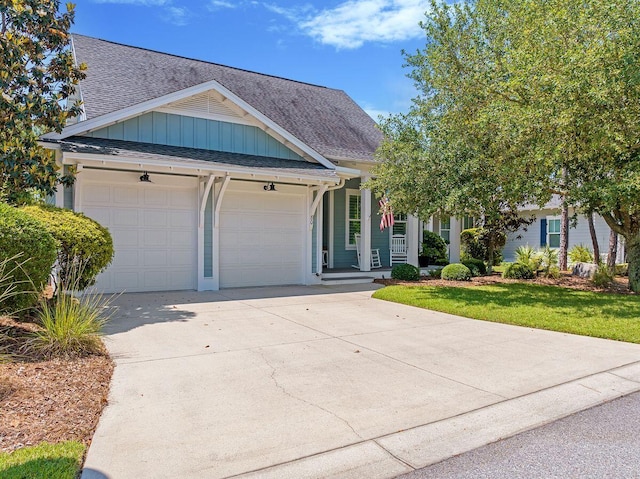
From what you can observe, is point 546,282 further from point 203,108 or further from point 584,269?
point 203,108

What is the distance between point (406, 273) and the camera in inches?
525

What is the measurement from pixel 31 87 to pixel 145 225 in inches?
140

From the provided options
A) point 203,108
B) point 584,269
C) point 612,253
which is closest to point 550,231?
point 612,253

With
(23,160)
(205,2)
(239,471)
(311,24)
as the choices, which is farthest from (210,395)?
(311,24)

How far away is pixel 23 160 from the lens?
329 inches

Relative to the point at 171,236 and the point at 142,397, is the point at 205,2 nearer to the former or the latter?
the point at 171,236

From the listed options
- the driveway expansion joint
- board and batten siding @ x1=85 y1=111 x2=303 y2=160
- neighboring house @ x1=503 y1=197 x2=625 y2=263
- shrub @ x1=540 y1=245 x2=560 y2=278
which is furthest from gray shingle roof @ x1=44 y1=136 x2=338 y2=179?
neighboring house @ x1=503 y1=197 x2=625 y2=263

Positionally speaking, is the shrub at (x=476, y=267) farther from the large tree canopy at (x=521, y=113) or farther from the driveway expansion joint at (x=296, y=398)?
the driveway expansion joint at (x=296, y=398)

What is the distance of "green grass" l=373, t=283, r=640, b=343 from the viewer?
7.19 meters

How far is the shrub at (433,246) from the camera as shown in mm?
18125

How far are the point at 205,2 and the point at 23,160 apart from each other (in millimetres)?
6912

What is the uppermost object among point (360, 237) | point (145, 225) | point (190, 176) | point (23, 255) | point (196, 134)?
point (196, 134)

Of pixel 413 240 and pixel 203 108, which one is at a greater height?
pixel 203 108

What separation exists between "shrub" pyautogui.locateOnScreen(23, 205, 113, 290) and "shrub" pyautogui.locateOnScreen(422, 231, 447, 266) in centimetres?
1300
